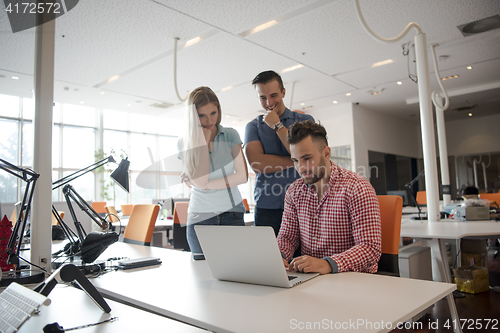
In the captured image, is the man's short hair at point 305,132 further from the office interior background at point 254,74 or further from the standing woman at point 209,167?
the office interior background at point 254,74

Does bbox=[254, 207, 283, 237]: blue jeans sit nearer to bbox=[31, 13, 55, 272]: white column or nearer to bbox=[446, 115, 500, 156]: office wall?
bbox=[31, 13, 55, 272]: white column

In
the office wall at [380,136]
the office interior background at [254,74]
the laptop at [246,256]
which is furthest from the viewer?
the office wall at [380,136]

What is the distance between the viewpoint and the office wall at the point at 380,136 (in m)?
9.54

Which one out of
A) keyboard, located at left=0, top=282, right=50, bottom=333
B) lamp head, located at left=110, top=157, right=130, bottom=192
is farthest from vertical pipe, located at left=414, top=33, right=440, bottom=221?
keyboard, located at left=0, top=282, right=50, bottom=333

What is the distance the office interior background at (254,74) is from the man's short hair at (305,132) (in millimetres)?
781

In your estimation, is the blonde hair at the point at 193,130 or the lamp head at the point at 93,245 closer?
the lamp head at the point at 93,245

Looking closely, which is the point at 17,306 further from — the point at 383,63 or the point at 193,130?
the point at 383,63

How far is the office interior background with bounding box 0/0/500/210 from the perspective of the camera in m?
4.43

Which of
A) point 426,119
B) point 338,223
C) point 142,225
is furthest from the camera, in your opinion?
point 426,119

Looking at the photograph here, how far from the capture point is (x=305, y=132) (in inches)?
62.2

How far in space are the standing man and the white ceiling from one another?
2.48m

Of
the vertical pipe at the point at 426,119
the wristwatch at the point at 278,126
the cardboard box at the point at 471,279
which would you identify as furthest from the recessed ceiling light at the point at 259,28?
the cardboard box at the point at 471,279

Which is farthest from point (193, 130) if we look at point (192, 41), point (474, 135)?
point (474, 135)

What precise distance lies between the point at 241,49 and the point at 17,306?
5151mm
